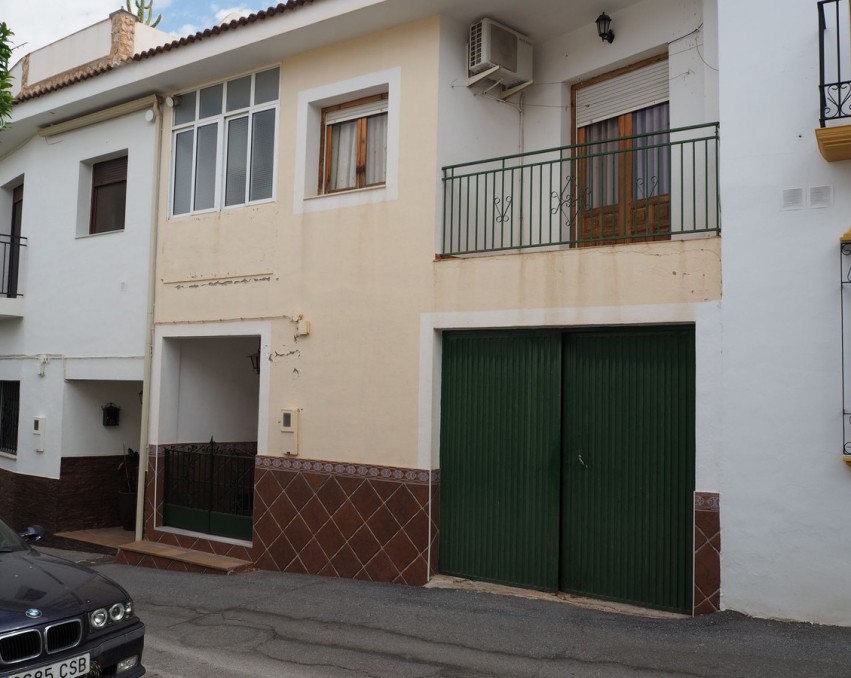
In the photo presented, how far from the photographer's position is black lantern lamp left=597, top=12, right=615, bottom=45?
852 centimetres

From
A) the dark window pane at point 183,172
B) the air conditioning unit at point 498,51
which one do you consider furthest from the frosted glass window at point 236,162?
the air conditioning unit at point 498,51

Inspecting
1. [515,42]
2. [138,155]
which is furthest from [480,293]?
[138,155]

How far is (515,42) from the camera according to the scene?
8.83 metres

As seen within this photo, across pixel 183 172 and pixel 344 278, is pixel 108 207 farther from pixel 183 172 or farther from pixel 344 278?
pixel 344 278

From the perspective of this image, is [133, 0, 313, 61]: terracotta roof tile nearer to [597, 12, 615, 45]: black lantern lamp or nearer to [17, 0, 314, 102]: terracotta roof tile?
[17, 0, 314, 102]: terracotta roof tile

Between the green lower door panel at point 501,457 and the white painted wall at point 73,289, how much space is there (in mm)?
5137

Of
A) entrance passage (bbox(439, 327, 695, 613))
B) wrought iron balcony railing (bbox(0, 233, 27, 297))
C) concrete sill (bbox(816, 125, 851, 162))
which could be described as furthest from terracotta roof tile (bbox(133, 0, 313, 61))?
concrete sill (bbox(816, 125, 851, 162))

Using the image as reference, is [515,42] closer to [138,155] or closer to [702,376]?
[702,376]

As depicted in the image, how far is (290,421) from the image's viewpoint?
9.30 m

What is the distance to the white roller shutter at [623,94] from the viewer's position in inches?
332

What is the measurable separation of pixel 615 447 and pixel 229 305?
17.0 feet

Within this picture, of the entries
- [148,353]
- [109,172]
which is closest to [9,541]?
[148,353]

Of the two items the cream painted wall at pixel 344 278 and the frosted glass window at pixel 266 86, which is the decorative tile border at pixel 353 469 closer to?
the cream painted wall at pixel 344 278

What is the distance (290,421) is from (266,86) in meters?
4.18
